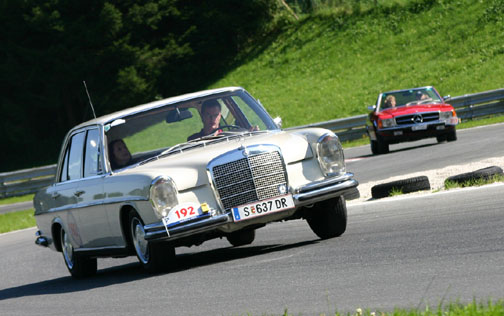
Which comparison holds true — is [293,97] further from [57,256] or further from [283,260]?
[283,260]

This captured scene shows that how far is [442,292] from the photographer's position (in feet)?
18.7

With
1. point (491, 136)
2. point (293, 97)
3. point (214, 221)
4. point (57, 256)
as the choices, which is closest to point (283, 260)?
point (214, 221)

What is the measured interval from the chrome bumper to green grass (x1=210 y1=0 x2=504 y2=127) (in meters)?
27.8

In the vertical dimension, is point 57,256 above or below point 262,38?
below

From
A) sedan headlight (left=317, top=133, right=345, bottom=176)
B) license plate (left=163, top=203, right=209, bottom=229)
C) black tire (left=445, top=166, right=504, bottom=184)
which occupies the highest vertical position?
sedan headlight (left=317, top=133, right=345, bottom=176)

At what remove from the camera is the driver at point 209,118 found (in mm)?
9673

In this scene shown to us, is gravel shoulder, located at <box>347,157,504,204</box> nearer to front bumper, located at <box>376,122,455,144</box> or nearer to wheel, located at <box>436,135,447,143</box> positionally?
front bumper, located at <box>376,122,455,144</box>

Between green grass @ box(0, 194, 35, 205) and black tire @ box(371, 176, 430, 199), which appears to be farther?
green grass @ box(0, 194, 35, 205)

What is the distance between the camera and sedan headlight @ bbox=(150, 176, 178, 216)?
27.7 feet

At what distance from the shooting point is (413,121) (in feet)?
70.6

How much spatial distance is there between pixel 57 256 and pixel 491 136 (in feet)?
35.9

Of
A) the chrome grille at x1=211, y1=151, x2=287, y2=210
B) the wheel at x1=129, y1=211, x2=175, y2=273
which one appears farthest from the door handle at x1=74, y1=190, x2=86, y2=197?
the chrome grille at x1=211, y1=151, x2=287, y2=210

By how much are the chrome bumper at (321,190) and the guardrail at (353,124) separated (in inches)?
757

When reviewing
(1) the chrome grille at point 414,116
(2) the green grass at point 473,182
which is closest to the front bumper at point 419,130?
(1) the chrome grille at point 414,116
